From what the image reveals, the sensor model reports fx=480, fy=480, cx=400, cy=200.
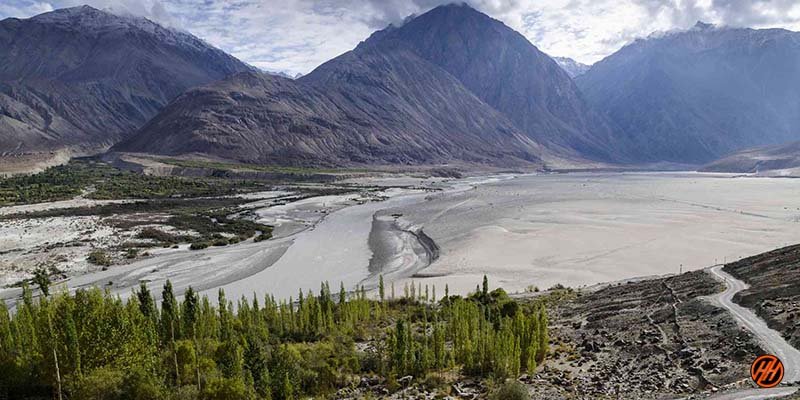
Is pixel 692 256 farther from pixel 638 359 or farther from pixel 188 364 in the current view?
pixel 188 364

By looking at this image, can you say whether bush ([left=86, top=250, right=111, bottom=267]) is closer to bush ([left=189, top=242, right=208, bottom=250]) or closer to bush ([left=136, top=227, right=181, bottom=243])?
bush ([left=136, top=227, right=181, bottom=243])

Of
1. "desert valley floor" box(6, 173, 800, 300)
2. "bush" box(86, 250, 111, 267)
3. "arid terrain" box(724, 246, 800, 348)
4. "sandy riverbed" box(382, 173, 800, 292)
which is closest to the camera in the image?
"arid terrain" box(724, 246, 800, 348)

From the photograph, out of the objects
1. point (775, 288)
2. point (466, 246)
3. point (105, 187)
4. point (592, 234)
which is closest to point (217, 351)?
point (775, 288)

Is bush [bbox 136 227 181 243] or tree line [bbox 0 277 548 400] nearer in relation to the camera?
tree line [bbox 0 277 548 400]

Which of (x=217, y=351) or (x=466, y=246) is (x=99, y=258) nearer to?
(x=217, y=351)

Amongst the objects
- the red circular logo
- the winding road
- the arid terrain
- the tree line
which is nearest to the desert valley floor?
the arid terrain

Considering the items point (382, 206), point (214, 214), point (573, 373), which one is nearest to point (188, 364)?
point (573, 373)
